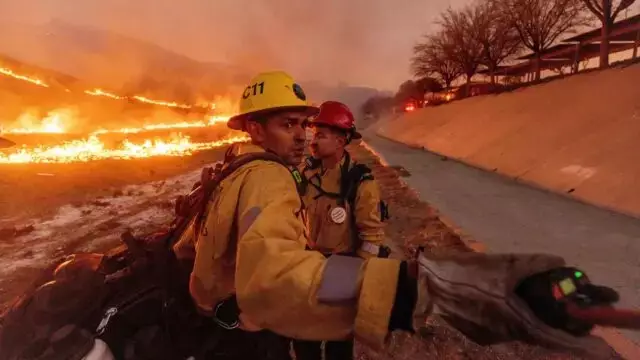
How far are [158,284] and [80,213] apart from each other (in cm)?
948

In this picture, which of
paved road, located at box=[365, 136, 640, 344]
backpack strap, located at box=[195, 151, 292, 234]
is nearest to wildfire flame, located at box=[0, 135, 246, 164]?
paved road, located at box=[365, 136, 640, 344]

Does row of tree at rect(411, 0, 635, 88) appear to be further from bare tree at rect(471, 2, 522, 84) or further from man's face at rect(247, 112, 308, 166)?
man's face at rect(247, 112, 308, 166)

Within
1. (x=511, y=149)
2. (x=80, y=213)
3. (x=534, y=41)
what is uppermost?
(x=534, y=41)

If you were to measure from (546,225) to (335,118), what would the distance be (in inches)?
185

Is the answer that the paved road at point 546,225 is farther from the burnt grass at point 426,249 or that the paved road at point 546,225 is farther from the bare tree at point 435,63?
the bare tree at point 435,63

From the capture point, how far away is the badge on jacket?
3.20 metres

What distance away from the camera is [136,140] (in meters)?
26.7

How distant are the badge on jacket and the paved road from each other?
2490 mm

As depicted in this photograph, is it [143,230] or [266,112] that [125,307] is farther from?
[143,230]

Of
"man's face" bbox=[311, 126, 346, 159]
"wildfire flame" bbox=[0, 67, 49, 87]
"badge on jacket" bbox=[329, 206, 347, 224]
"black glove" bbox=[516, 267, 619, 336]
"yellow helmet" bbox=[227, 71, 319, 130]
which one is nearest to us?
"black glove" bbox=[516, 267, 619, 336]

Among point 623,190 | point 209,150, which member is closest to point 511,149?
point 623,190

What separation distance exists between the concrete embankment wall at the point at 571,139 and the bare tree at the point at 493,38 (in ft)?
38.6

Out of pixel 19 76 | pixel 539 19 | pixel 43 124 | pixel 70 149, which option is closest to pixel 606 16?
pixel 539 19

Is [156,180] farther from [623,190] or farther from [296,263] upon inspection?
[296,263]
